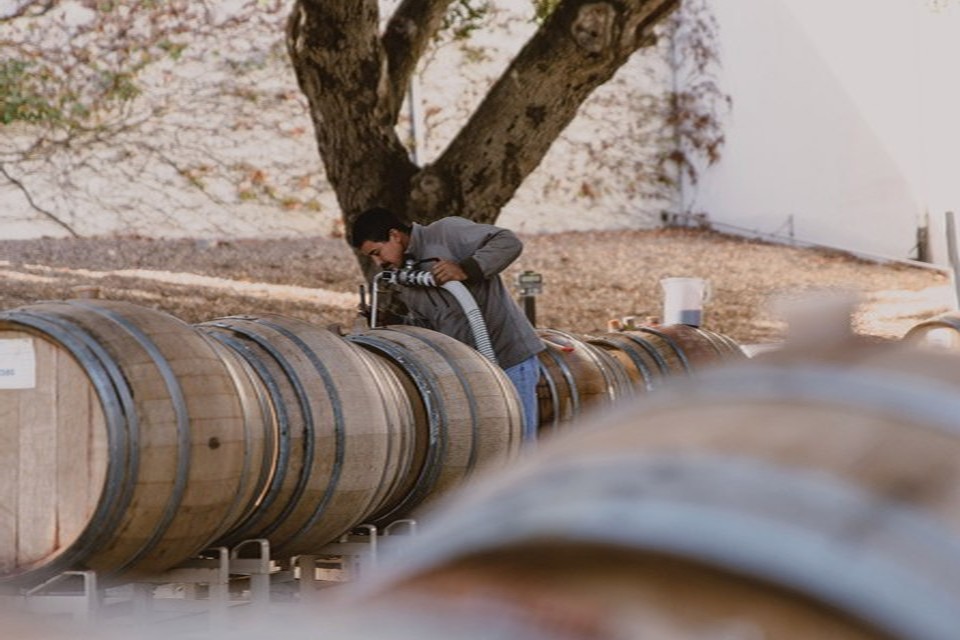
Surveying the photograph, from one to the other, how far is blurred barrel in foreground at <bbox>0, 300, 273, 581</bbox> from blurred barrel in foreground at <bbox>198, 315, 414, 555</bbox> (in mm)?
317

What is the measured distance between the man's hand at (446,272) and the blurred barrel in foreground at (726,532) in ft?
18.2

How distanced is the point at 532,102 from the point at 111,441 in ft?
18.9

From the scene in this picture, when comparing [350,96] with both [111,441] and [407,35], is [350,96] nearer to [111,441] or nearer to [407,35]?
[407,35]

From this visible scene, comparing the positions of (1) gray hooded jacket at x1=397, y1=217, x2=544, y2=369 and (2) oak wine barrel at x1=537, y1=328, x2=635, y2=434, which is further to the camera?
(2) oak wine barrel at x1=537, y1=328, x2=635, y2=434

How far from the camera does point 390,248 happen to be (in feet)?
20.8

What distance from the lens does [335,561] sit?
4738 millimetres

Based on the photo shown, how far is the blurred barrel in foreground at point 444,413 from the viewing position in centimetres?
469

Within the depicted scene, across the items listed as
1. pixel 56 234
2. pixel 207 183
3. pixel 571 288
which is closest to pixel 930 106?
pixel 571 288

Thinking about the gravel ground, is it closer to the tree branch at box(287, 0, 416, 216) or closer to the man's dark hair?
the tree branch at box(287, 0, 416, 216)

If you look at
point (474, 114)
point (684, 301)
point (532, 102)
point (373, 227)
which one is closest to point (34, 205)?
point (474, 114)

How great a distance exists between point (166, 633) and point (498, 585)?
14 centimetres

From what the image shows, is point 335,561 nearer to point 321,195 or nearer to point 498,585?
point 498,585

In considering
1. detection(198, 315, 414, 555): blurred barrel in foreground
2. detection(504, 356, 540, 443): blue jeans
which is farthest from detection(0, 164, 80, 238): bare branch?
detection(198, 315, 414, 555): blurred barrel in foreground

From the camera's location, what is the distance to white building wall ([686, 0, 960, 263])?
15.0m
